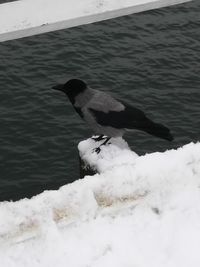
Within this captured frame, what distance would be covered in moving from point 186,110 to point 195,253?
8.24 metres

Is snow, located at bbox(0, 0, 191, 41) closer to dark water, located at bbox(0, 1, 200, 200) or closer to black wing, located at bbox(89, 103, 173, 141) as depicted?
black wing, located at bbox(89, 103, 173, 141)

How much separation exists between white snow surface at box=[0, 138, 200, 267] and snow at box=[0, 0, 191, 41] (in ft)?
5.31

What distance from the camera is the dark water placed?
1091 centimetres

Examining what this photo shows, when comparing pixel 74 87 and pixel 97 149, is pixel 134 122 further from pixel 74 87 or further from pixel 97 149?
pixel 97 149

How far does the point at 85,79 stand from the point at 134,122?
20.5 feet

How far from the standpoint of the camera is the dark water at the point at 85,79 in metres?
10.9

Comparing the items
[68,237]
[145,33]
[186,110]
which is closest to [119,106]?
[68,237]

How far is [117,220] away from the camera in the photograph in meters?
4.43

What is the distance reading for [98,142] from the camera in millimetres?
5730

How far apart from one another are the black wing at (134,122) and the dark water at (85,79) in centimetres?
434

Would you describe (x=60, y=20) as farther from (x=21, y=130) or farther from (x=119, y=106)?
(x=21, y=130)

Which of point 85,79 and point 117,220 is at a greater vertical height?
point 117,220

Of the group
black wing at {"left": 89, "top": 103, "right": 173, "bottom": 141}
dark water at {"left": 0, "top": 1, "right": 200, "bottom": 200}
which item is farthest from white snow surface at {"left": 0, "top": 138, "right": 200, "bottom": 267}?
dark water at {"left": 0, "top": 1, "right": 200, "bottom": 200}

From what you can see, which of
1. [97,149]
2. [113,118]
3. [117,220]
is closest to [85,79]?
Answer: [113,118]
